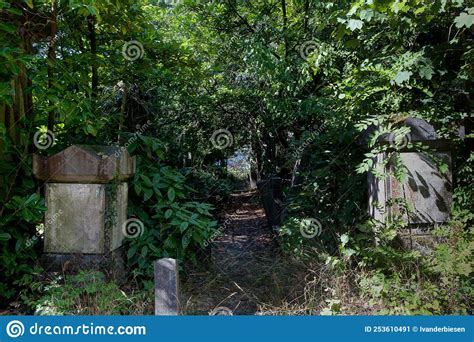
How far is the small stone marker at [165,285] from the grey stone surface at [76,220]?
119 centimetres

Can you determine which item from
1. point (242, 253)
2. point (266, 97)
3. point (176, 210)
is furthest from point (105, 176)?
point (266, 97)

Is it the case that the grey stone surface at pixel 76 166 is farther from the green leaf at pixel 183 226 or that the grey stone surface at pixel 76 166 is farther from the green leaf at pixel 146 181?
the green leaf at pixel 183 226

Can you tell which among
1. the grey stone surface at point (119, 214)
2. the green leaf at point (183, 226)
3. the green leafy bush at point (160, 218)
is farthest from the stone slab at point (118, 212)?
the green leaf at point (183, 226)

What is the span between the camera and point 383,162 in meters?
4.25

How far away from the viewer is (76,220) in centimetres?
412

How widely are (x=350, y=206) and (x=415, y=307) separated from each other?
1.72 m

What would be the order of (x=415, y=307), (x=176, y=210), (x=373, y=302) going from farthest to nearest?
(x=176, y=210) → (x=373, y=302) → (x=415, y=307)

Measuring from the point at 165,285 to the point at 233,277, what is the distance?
175 centimetres

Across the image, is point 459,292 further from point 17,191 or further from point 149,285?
point 17,191

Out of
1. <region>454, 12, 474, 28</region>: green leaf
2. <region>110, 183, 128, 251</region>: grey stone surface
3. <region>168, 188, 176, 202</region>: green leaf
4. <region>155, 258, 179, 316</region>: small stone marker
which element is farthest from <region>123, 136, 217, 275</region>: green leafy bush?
<region>454, 12, 474, 28</region>: green leaf

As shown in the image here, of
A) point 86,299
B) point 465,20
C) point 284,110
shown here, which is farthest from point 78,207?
point 465,20

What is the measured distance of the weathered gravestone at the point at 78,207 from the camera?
409 cm

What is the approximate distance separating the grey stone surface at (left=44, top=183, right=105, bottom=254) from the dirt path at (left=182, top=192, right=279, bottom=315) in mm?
1034

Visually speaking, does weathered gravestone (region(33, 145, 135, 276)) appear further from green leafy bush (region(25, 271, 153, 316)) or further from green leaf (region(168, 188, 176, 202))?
green leaf (region(168, 188, 176, 202))
